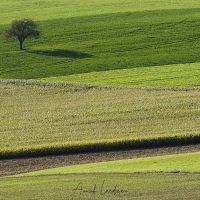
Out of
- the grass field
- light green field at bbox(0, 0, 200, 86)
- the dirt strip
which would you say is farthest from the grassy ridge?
light green field at bbox(0, 0, 200, 86)

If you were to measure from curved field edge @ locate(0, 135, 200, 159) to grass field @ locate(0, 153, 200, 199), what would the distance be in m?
3.07

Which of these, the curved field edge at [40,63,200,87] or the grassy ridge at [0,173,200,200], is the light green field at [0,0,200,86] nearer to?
the curved field edge at [40,63,200,87]

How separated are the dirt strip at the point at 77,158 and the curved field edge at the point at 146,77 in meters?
15.4

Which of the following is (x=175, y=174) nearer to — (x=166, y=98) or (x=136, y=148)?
(x=136, y=148)

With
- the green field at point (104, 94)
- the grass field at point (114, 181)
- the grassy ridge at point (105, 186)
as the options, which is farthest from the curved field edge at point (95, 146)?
the grassy ridge at point (105, 186)

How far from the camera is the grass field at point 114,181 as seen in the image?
25312mm

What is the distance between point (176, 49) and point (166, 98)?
1790 cm

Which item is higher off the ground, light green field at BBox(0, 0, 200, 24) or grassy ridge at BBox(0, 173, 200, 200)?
grassy ridge at BBox(0, 173, 200, 200)

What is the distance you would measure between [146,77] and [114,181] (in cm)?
2507

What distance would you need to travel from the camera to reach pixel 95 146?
34219 mm

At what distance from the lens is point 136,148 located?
34.3m

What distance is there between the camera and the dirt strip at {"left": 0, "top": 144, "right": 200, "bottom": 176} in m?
32.2
